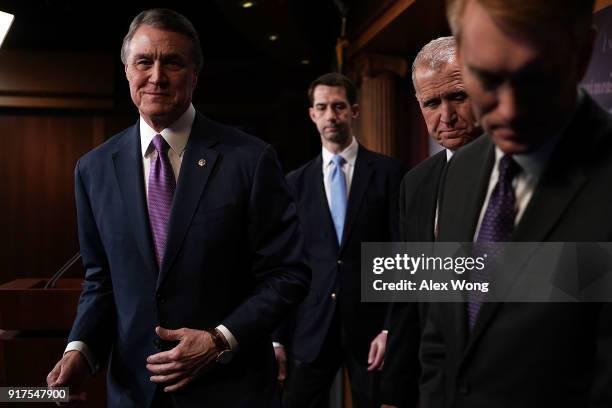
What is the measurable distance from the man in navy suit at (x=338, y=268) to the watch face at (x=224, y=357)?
1.29 metres

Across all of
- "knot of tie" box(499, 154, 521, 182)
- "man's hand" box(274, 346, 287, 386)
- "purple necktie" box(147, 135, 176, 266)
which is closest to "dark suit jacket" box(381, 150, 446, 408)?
"knot of tie" box(499, 154, 521, 182)

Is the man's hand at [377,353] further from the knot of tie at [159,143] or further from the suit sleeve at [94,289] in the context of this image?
the knot of tie at [159,143]

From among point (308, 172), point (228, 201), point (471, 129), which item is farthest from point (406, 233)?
point (308, 172)

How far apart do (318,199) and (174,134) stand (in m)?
1.50

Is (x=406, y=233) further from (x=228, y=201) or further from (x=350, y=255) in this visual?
(x=350, y=255)

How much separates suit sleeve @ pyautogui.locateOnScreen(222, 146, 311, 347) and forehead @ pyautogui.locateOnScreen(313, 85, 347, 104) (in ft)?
5.71

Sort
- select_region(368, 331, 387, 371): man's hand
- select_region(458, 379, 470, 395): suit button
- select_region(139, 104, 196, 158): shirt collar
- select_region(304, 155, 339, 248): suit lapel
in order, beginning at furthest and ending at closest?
select_region(304, 155, 339, 248): suit lapel, select_region(368, 331, 387, 371): man's hand, select_region(139, 104, 196, 158): shirt collar, select_region(458, 379, 470, 395): suit button

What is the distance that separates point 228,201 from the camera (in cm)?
167

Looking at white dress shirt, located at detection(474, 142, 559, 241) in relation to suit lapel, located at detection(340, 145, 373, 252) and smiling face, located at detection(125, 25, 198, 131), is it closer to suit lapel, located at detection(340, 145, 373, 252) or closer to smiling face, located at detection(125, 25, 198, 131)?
smiling face, located at detection(125, 25, 198, 131)

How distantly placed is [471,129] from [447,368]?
79cm

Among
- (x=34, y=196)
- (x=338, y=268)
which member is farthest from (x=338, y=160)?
(x=34, y=196)

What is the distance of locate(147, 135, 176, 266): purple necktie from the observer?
1.66m

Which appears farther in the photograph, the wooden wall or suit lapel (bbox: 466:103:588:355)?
the wooden wall

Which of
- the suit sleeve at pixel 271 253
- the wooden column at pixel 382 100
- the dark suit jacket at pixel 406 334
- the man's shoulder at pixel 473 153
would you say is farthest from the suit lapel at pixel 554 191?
the wooden column at pixel 382 100
